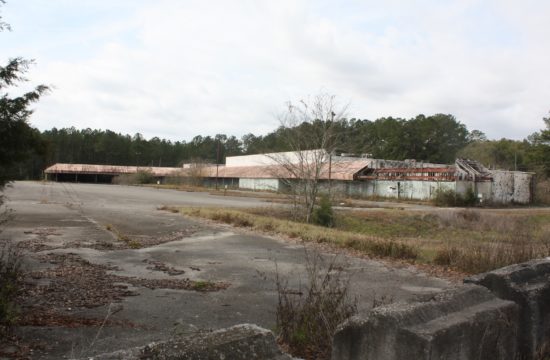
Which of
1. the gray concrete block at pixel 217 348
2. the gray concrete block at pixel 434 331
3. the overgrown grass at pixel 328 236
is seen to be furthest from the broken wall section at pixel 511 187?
the gray concrete block at pixel 217 348

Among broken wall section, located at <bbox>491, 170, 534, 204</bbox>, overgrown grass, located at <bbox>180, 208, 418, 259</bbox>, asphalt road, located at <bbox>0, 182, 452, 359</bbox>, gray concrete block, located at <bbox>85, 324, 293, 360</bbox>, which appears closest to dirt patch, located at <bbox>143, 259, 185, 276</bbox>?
asphalt road, located at <bbox>0, 182, 452, 359</bbox>

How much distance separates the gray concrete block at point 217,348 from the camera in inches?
84.1

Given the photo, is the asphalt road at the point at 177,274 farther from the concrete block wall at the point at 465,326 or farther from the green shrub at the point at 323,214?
the green shrub at the point at 323,214

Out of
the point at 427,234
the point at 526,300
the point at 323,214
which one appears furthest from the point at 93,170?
the point at 526,300

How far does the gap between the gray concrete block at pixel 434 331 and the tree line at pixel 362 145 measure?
586cm

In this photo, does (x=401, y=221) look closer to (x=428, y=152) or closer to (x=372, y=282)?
(x=372, y=282)

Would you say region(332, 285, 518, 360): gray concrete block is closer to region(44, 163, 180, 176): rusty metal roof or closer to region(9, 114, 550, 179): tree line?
region(9, 114, 550, 179): tree line

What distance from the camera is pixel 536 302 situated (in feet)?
13.5

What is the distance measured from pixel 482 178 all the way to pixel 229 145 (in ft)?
381

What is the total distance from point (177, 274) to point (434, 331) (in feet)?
24.2

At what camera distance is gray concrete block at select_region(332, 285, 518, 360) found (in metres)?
2.92

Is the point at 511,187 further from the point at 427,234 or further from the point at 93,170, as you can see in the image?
the point at 93,170

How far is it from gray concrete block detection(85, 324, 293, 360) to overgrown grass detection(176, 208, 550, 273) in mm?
7222

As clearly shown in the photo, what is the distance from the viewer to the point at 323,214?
22.8 m
